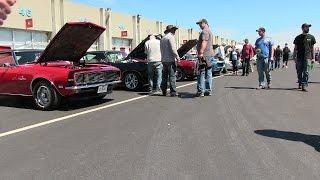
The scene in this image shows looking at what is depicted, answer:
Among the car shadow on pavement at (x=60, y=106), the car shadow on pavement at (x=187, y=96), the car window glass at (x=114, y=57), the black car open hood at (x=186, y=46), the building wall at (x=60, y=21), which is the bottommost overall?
the car shadow on pavement at (x=60, y=106)

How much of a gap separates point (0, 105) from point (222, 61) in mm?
14797

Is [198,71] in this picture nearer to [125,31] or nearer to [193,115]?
[193,115]

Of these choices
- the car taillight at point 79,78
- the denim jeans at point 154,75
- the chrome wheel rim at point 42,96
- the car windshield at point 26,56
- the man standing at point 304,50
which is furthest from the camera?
the man standing at point 304,50

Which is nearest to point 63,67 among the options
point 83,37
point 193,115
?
point 83,37

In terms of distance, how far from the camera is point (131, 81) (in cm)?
1484

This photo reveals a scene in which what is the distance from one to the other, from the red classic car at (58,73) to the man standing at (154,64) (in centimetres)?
195

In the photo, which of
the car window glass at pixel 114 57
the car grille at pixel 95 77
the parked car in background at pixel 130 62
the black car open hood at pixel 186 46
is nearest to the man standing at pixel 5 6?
the car grille at pixel 95 77

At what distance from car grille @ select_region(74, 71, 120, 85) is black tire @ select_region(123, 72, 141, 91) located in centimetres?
302

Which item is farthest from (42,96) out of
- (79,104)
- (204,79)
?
(204,79)

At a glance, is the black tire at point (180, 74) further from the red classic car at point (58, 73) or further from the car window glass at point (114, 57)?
the red classic car at point (58, 73)

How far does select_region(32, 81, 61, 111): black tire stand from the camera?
1024cm

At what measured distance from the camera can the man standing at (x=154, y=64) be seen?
13.4 meters

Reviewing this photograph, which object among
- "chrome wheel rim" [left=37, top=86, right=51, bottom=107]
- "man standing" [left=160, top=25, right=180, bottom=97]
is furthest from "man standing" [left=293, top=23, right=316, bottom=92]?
"chrome wheel rim" [left=37, top=86, right=51, bottom=107]

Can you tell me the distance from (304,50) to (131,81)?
497 cm
